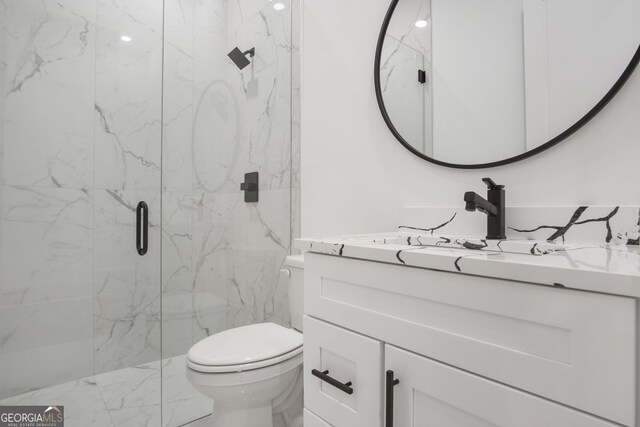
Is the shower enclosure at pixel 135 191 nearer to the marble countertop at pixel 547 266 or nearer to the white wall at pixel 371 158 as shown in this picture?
the white wall at pixel 371 158

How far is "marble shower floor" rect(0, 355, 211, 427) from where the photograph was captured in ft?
5.28

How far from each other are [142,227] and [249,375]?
1.19 meters

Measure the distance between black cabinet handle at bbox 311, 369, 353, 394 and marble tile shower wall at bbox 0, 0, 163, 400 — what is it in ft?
4.80

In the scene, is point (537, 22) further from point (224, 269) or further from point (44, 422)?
point (44, 422)

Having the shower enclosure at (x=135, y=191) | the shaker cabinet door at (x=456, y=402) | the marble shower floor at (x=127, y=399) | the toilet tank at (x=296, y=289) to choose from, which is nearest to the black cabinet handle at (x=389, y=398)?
the shaker cabinet door at (x=456, y=402)

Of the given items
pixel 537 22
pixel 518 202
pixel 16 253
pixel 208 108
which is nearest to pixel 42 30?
pixel 208 108

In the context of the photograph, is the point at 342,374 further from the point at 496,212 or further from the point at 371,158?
the point at 371,158

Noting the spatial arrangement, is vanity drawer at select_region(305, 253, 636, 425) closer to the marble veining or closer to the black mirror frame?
the marble veining

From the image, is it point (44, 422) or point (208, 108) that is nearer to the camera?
point (44, 422)

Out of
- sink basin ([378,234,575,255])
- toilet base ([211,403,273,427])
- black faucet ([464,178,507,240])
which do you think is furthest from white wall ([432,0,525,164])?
toilet base ([211,403,273,427])

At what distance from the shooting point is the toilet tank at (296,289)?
56.7 inches

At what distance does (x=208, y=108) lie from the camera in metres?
2.07

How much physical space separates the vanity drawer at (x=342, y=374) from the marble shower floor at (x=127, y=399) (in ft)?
3.88

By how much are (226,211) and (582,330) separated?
1877 mm
